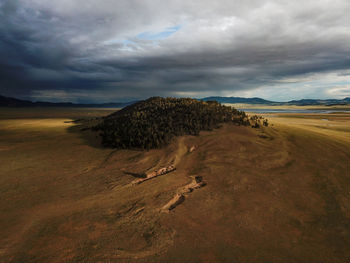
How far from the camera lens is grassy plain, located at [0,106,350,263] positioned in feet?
8.96

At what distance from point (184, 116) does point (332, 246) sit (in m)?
7.96

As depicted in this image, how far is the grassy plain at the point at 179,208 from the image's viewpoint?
2.73 metres

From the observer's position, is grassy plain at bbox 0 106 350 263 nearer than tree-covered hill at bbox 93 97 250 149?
Yes

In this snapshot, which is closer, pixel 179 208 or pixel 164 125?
pixel 179 208

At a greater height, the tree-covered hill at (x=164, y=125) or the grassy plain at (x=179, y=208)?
the tree-covered hill at (x=164, y=125)

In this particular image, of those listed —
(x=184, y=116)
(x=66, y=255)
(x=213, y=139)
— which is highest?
(x=184, y=116)

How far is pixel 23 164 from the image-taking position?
6.20 m

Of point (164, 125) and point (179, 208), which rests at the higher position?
point (164, 125)

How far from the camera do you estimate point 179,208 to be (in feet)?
12.4

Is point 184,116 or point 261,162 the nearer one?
point 261,162

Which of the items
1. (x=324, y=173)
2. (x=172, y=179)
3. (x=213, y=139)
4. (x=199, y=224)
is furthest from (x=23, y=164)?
(x=324, y=173)

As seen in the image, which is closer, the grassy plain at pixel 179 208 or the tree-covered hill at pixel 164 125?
the grassy plain at pixel 179 208

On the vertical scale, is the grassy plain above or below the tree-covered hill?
below

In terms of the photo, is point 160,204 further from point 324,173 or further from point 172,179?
point 324,173
